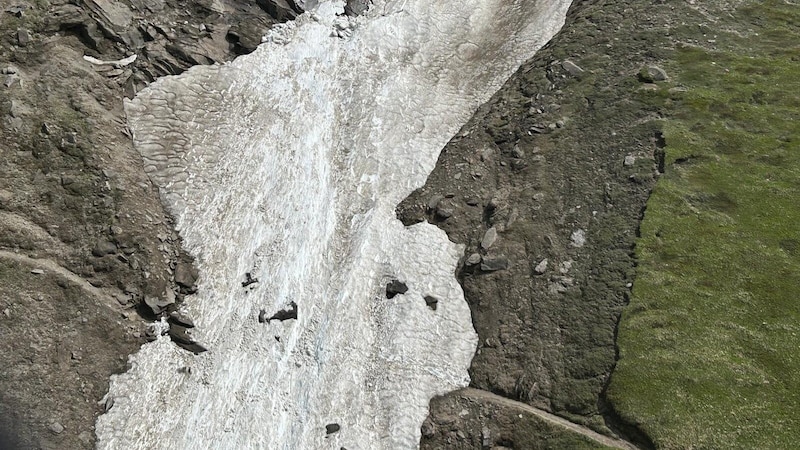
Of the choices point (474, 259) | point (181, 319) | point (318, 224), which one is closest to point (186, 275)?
point (181, 319)

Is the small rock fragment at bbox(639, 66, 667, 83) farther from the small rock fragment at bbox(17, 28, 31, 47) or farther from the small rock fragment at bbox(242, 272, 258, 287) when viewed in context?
the small rock fragment at bbox(17, 28, 31, 47)

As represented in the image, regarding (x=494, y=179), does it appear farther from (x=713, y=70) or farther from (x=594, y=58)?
(x=713, y=70)

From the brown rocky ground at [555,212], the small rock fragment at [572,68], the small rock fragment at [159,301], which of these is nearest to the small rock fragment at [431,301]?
the brown rocky ground at [555,212]

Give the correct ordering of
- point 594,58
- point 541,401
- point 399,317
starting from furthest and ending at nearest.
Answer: point 594,58, point 399,317, point 541,401

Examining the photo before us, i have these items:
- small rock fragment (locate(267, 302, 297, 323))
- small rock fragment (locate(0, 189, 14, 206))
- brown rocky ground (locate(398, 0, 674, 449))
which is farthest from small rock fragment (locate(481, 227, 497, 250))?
small rock fragment (locate(0, 189, 14, 206))

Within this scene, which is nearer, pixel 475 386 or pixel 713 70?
pixel 475 386

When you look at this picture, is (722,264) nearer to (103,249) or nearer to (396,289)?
(396,289)

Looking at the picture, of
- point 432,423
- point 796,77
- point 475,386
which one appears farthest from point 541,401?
point 796,77

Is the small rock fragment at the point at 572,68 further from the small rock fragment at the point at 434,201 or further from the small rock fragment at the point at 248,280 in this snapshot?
the small rock fragment at the point at 248,280
